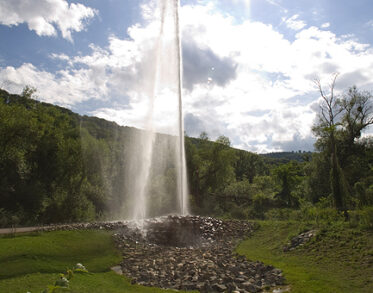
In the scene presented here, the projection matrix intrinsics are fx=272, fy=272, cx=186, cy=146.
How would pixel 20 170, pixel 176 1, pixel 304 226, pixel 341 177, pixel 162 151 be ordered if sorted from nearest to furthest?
1. pixel 304 226
2. pixel 341 177
3. pixel 176 1
4. pixel 20 170
5. pixel 162 151

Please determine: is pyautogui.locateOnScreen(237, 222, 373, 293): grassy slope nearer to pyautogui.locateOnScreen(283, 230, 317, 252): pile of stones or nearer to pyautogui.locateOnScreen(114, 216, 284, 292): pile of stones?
pyautogui.locateOnScreen(283, 230, 317, 252): pile of stones

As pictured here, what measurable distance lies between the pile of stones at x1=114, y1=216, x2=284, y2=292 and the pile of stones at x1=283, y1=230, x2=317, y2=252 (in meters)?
2.71

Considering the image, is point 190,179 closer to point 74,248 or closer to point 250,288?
point 74,248

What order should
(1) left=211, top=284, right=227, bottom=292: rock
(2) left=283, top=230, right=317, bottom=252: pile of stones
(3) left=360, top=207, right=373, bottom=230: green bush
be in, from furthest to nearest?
(2) left=283, top=230, right=317, bottom=252: pile of stones, (3) left=360, top=207, right=373, bottom=230: green bush, (1) left=211, top=284, right=227, bottom=292: rock

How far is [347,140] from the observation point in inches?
1347

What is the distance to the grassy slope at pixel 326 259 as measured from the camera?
28.4 feet

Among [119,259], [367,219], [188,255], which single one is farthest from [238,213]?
[119,259]

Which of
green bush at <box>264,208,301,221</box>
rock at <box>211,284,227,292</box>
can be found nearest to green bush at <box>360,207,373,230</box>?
rock at <box>211,284,227,292</box>

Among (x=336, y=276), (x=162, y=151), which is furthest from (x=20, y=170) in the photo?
(x=336, y=276)

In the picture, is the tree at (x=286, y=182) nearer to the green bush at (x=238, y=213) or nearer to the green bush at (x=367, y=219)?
the green bush at (x=238, y=213)

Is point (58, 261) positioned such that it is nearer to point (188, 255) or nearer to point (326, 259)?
point (188, 255)

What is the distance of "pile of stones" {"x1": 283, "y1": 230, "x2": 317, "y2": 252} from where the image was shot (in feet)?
45.9

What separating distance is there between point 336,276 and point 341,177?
11319 mm

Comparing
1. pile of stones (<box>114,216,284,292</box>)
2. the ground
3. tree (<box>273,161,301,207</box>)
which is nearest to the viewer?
the ground
